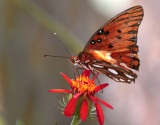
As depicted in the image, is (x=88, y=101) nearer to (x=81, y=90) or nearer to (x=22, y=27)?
(x=81, y=90)

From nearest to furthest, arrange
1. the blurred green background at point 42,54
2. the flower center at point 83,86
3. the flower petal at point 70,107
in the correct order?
the flower petal at point 70,107 → the flower center at point 83,86 → the blurred green background at point 42,54

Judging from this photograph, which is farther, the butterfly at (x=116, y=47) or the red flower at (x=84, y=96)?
the butterfly at (x=116, y=47)

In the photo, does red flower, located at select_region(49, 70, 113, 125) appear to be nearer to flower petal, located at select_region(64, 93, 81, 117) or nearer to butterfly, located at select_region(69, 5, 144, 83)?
flower petal, located at select_region(64, 93, 81, 117)

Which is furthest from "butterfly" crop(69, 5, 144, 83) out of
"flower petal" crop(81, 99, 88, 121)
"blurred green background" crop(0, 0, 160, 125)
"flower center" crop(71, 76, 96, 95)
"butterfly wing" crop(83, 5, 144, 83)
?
"blurred green background" crop(0, 0, 160, 125)

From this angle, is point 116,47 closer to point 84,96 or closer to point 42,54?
point 84,96

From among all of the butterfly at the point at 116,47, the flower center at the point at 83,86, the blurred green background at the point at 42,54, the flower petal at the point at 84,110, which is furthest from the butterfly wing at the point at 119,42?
the blurred green background at the point at 42,54

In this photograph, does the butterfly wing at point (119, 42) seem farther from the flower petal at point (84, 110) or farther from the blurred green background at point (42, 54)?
the blurred green background at point (42, 54)
